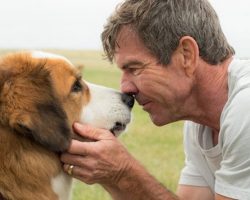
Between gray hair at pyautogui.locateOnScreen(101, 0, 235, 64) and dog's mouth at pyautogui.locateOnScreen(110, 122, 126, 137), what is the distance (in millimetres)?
393

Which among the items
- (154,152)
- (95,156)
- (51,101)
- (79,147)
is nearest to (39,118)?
(51,101)

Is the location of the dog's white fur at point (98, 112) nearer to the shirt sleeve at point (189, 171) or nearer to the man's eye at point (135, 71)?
the man's eye at point (135, 71)

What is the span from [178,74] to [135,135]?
6.34 metres

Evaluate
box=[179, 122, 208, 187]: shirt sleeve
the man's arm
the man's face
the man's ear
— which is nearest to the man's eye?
the man's face

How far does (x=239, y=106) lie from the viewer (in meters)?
3.04

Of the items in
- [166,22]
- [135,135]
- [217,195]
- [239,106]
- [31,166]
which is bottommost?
[135,135]

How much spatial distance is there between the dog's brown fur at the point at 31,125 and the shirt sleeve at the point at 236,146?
2.47 ft

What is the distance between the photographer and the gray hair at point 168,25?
10.9 ft

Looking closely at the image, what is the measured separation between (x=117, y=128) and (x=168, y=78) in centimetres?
38

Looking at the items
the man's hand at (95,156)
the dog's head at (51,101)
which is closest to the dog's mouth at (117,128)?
the dog's head at (51,101)

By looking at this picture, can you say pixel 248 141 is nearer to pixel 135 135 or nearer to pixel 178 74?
pixel 178 74

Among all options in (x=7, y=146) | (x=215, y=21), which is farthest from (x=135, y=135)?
(x=7, y=146)

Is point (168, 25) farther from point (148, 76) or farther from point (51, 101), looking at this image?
point (51, 101)

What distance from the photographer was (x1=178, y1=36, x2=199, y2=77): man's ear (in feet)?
10.8
